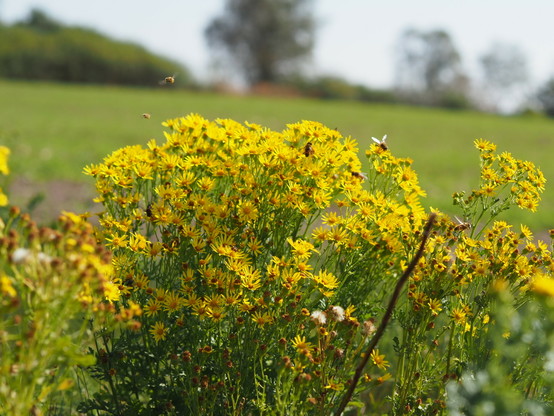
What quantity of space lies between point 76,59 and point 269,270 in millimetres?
47369

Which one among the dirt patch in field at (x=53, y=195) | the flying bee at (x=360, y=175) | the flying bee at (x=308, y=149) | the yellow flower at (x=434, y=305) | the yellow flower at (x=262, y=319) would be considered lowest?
the dirt patch in field at (x=53, y=195)

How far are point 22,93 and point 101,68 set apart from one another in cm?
1985

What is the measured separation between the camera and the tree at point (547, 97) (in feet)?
182

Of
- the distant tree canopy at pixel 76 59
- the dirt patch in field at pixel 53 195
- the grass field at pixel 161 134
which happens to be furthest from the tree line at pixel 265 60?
the dirt patch in field at pixel 53 195

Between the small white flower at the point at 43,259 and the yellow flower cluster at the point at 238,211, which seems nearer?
the small white flower at the point at 43,259

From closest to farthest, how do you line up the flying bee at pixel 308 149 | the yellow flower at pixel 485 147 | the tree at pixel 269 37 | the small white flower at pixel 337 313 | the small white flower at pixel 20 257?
the small white flower at pixel 20 257 < the small white flower at pixel 337 313 < the flying bee at pixel 308 149 < the yellow flower at pixel 485 147 < the tree at pixel 269 37

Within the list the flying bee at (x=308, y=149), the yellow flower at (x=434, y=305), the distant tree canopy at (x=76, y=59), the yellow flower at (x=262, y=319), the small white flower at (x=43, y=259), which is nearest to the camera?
the small white flower at (x=43, y=259)

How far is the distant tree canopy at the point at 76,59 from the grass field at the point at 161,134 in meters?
14.4

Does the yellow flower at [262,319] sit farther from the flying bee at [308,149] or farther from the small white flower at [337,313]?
the flying bee at [308,149]

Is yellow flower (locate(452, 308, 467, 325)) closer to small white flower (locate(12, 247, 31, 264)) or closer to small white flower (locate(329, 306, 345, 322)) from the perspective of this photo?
small white flower (locate(329, 306, 345, 322))

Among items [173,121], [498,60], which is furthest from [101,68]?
[498,60]

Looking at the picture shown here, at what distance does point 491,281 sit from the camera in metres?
2.12

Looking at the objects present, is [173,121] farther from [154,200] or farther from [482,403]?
[482,403]

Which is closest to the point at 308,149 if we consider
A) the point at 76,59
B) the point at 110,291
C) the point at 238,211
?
the point at 238,211
